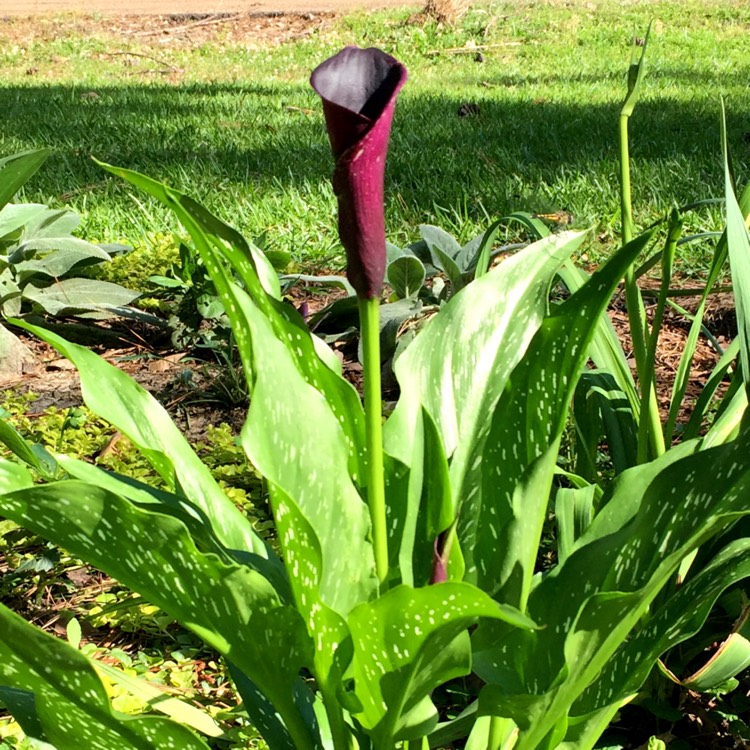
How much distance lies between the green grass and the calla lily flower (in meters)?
2.20

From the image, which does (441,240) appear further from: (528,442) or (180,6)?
(180,6)

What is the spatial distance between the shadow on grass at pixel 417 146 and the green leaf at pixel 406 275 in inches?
41.2

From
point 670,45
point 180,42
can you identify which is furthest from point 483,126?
point 180,42

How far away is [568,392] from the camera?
0.97m

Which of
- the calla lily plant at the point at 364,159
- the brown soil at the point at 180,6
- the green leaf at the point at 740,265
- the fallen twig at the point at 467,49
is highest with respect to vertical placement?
the brown soil at the point at 180,6

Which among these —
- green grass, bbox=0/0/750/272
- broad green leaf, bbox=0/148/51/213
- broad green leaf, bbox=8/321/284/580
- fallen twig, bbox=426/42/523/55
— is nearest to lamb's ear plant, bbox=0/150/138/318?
green grass, bbox=0/0/750/272

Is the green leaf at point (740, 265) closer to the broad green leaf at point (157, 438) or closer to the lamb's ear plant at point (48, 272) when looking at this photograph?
Result: the broad green leaf at point (157, 438)

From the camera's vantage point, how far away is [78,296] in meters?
2.60

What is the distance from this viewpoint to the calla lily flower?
0.73 m

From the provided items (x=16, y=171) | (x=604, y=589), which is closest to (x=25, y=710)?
(x=604, y=589)

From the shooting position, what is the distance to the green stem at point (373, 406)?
82 centimetres

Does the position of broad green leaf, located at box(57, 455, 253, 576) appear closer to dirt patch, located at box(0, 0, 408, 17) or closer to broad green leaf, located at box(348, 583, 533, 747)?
broad green leaf, located at box(348, 583, 533, 747)

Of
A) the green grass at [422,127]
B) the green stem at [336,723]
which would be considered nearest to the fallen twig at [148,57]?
the green grass at [422,127]

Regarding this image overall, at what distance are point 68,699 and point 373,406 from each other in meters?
0.39
